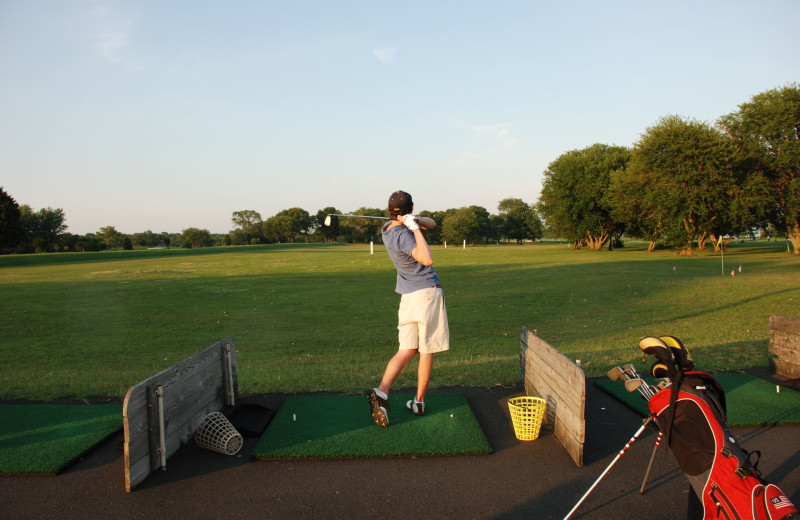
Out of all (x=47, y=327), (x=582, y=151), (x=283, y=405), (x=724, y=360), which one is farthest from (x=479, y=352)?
(x=582, y=151)

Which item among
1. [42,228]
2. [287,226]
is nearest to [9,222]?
[42,228]

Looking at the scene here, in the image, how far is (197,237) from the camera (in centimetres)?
11469

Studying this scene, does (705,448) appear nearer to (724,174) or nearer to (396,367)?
(396,367)

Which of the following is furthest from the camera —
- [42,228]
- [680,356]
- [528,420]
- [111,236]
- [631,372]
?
[111,236]

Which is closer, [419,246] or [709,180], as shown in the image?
[419,246]

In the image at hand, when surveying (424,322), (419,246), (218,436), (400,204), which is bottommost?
(218,436)

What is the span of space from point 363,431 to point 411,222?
2.19 m

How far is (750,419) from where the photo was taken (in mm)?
5320

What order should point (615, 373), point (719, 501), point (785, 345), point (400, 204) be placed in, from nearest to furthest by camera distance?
point (719, 501) → point (615, 373) → point (400, 204) → point (785, 345)

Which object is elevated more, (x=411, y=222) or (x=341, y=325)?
(x=411, y=222)

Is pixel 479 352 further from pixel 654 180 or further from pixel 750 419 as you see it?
pixel 654 180

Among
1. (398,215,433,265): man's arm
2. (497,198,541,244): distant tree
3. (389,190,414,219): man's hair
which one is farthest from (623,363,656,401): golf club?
(497,198,541,244): distant tree

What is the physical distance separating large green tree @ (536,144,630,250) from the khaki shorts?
62248mm

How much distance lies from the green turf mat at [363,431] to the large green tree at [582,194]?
203 feet
